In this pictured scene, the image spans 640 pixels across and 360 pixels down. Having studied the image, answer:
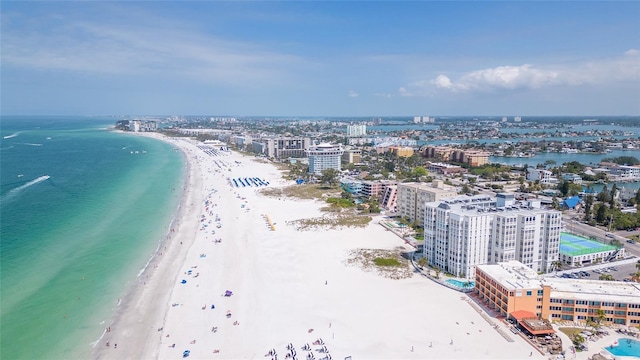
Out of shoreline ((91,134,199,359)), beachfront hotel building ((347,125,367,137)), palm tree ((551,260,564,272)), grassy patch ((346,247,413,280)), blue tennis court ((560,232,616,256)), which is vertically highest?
beachfront hotel building ((347,125,367,137))

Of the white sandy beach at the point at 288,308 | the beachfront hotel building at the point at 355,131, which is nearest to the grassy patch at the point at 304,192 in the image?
the white sandy beach at the point at 288,308

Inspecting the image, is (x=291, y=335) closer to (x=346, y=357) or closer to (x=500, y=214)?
(x=346, y=357)

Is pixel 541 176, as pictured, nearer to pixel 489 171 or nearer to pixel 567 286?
pixel 489 171

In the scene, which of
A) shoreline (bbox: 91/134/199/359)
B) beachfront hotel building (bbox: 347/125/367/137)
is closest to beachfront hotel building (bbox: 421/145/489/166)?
beachfront hotel building (bbox: 347/125/367/137)

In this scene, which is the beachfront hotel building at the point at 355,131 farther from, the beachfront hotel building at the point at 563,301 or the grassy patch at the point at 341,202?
the beachfront hotel building at the point at 563,301

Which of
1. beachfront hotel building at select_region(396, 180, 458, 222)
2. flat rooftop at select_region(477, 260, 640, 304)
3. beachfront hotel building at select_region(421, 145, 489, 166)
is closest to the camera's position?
flat rooftop at select_region(477, 260, 640, 304)

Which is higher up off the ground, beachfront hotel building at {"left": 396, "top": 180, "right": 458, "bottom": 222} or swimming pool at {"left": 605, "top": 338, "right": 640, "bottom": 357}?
beachfront hotel building at {"left": 396, "top": 180, "right": 458, "bottom": 222}

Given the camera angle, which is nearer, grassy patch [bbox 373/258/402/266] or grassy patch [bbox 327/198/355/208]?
grassy patch [bbox 373/258/402/266]

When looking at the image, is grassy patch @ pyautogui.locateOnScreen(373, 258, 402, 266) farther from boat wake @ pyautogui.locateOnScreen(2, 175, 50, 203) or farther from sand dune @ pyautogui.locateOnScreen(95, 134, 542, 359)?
boat wake @ pyautogui.locateOnScreen(2, 175, 50, 203)
